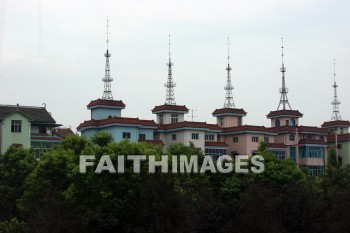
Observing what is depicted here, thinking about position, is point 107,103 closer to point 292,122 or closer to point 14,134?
point 14,134

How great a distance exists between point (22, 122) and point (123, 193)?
21917 mm

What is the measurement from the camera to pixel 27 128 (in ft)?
157

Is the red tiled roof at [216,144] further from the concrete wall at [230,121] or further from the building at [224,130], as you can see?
the concrete wall at [230,121]

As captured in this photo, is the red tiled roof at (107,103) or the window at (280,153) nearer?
the red tiled roof at (107,103)

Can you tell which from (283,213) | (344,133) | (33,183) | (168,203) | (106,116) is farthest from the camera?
(344,133)

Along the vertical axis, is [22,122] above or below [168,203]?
above

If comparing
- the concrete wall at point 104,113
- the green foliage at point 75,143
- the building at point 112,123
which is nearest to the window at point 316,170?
the building at point 112,123

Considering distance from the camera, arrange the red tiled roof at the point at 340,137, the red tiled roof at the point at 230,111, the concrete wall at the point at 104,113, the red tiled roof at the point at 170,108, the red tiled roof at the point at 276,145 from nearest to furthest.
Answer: the concrete wall at the point at 104,113 < the red tiled roof at the point at 170,108 < the red tiled roof at the point at 276,145 < the red tiled roof at the point at 230,111 < the red tiled roof at the point at 340,137

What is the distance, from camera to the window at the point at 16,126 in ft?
155

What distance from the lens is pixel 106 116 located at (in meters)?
54.6

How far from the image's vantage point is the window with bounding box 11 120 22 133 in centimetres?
4716

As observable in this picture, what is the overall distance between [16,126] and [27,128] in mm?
910

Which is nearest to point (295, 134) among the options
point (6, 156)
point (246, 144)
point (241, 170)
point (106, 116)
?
point (246, 144)

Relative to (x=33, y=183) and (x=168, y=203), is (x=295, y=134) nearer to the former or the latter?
Answer: (x=33, y=183)
